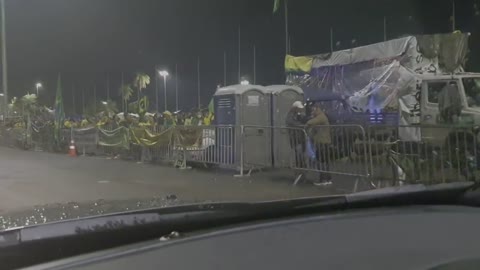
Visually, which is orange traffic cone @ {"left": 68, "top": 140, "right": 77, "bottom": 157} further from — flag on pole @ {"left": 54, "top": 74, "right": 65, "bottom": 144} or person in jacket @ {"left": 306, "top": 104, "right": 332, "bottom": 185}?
person in jacket @ {"left": 306, "top": 104, "right": 332, "bottom": 185}

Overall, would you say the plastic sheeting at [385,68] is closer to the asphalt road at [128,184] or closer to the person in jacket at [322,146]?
the asphalt road at [128,184]

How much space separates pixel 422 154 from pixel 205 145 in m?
6.05

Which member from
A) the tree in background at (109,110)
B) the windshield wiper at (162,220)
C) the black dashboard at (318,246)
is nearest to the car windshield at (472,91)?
the windshield wiper at (162,220)

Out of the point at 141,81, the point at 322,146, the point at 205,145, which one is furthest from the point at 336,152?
the point at 141,81

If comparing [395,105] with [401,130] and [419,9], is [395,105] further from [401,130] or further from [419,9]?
[419,9]

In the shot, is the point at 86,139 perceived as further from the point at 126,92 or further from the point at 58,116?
the point at 126,92

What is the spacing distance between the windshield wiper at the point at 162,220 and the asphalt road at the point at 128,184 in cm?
542

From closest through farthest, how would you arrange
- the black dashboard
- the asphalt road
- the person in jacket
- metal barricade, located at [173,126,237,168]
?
the black dashboard, the asphalt road, the person in jacket, metal barricade, located at [173,126,237,168]

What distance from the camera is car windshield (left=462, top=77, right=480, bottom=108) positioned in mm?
13602

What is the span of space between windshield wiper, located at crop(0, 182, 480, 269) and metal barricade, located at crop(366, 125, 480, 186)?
20.6ft

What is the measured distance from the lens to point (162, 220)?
182 cm

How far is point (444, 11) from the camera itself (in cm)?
2248

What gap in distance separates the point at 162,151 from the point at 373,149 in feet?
25.1

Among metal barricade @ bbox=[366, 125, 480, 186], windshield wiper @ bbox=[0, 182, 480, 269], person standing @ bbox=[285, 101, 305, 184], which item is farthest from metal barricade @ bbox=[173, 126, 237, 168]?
windshield wiper @ bbox=[0, 182, 480, 269]
